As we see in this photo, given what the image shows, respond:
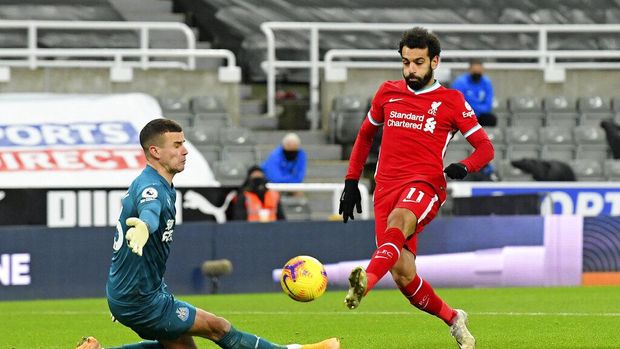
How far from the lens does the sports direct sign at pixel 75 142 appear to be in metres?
19.3

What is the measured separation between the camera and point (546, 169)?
816 inches

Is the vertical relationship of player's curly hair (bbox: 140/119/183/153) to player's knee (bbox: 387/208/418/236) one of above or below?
above

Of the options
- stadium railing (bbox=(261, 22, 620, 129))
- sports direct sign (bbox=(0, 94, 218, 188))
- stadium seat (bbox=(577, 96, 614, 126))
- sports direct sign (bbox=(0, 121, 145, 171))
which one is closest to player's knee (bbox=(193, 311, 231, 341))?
sports direct sign (bbox=(0, 94, 218, 188))

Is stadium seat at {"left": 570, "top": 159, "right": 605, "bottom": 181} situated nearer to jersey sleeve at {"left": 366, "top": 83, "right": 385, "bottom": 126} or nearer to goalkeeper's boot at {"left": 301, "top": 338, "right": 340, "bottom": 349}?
jersey sleeve at {"left": 366, "top": 83, "right": 385, "bottom": 126}

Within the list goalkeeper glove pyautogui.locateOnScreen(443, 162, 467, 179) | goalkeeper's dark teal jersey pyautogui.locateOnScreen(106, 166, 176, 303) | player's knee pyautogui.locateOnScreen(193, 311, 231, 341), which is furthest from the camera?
goalkeeper glove pyautogui.locateOnScreen(443, 162, 467, 179)

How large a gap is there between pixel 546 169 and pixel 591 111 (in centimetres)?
280

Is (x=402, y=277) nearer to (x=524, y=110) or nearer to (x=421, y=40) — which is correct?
(x=421, y=40)

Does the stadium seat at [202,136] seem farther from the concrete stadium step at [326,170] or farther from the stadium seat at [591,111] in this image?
the stadium seat at [591,111]

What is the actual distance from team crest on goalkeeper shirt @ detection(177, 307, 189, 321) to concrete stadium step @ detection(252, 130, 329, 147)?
14.3 meters

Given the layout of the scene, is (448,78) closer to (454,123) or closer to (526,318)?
(526,318)

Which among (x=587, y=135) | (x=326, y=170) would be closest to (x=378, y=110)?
(x=326, y=170)

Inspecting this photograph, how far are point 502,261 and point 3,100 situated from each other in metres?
7.52

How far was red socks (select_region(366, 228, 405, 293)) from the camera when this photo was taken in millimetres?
8711

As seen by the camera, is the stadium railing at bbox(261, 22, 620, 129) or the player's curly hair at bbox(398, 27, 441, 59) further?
the stadium railing at bbox(261, 22, 620, 129)
